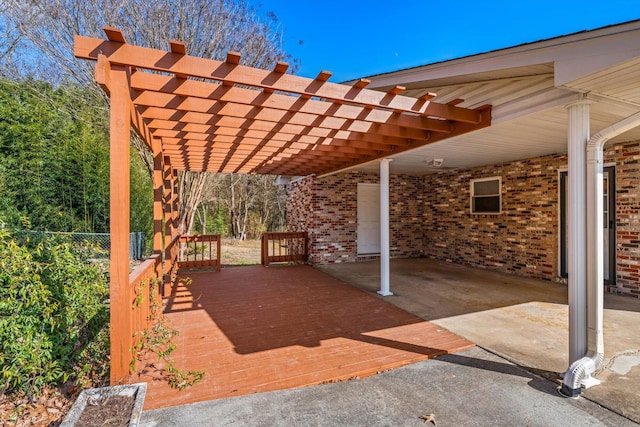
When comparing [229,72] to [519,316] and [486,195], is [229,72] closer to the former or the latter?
[519,316]

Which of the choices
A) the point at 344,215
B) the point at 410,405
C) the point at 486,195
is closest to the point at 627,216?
the point at 486,195

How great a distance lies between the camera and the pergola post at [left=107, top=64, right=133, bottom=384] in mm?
2574

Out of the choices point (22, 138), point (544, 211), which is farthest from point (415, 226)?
point (22, 138)

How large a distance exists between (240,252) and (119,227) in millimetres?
10323

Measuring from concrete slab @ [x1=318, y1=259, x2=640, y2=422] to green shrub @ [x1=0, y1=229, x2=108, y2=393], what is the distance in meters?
3.95

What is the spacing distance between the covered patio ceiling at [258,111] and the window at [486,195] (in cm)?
360

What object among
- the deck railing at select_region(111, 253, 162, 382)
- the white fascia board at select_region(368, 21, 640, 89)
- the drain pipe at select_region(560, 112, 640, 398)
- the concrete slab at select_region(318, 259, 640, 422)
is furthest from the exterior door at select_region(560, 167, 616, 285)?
the deck railing at select_region(111, 253, 162, 382)

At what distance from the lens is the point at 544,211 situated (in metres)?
6.71

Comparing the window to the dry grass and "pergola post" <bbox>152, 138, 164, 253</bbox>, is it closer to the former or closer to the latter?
the dry grass

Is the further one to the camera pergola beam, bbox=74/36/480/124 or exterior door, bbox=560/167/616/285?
exterior door, bbox=560/167/616/285

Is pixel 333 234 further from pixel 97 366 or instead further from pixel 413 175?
pixel 97 366

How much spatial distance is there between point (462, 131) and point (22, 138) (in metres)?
8.82

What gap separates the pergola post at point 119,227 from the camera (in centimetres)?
257

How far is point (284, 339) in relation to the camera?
375 centimetres
